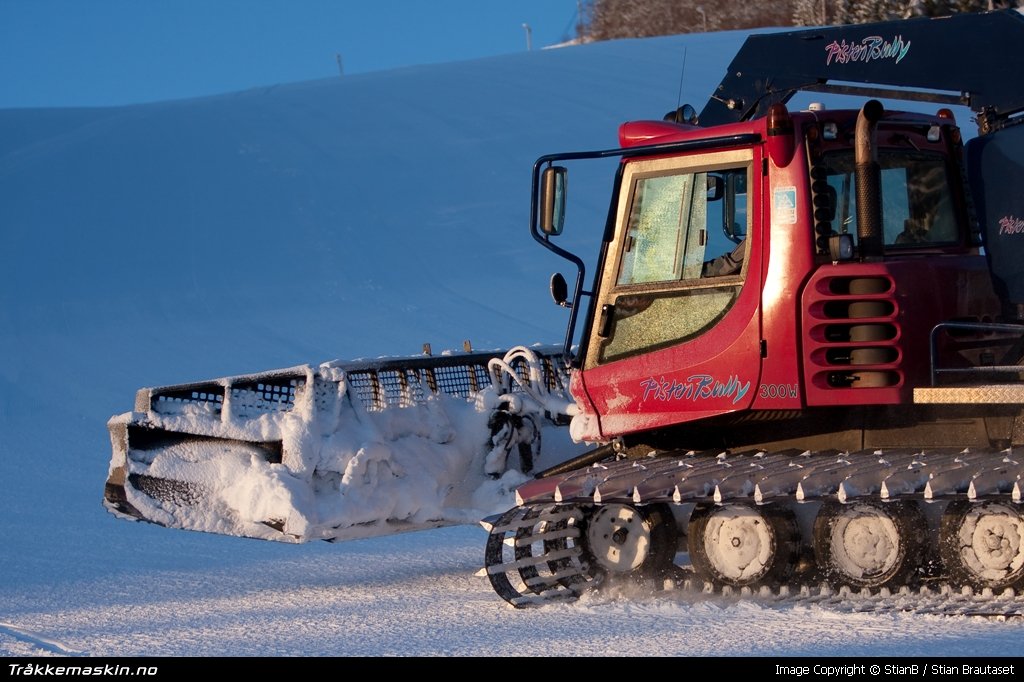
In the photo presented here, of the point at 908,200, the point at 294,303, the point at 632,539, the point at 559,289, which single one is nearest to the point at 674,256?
the point at 559,289

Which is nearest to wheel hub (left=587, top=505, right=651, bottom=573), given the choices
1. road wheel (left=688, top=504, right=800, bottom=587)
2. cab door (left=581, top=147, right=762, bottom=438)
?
road wheel (left=688, top=504, right=800, bottom=587)

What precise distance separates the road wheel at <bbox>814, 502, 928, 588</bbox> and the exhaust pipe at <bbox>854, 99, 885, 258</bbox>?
1.24 metres

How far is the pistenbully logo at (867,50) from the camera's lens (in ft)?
25.0

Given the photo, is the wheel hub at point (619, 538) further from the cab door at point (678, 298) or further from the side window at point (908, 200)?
the side window at point (908, 200)

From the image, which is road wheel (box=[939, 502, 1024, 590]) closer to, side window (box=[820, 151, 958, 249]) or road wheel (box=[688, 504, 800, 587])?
road wheel (box=[688, 504, 800, 587])

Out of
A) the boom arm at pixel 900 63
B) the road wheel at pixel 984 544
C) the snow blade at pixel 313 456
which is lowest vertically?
the road wheel at pixel 984 544

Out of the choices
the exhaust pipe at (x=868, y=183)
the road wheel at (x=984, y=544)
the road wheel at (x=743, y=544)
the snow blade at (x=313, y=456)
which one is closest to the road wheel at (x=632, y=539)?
the road wheel at (x=743, y=544)

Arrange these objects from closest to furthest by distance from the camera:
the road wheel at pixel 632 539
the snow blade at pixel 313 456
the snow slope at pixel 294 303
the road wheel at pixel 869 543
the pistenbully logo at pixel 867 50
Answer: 1. the snow slope at pixel 294 303
2. the road wheel at pixel 869 543
3. the road wheel at pixel 632 539
4. the pistenbully logo at pixel 867 50
5. the snow blade at pixel 313 456

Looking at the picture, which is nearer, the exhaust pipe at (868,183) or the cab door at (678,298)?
the exhaust pipe at (868,183)

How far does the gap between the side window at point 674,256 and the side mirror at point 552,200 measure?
495 mm

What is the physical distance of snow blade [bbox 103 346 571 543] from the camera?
25.9 feet
